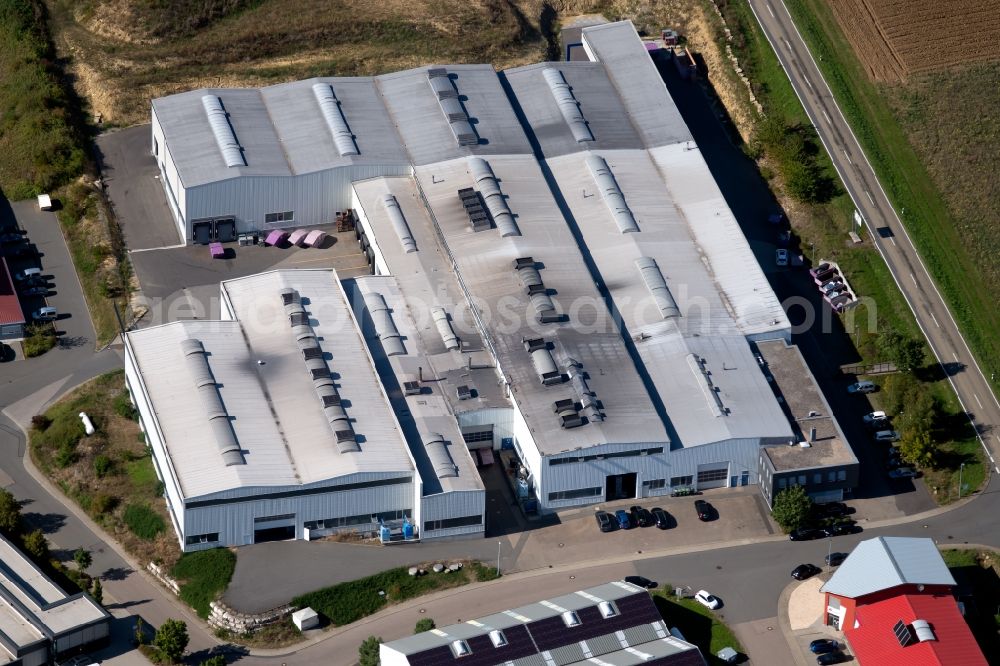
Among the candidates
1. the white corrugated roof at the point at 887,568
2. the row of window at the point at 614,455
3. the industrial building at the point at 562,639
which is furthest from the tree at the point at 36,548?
the white corrugated roof at the point at 887,568

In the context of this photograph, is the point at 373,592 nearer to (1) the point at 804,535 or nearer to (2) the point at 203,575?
(2) the point at 203,575

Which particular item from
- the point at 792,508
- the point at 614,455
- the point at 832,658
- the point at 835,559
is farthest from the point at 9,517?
the point at 835,559

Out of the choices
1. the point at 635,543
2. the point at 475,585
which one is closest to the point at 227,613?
the point at 475,585

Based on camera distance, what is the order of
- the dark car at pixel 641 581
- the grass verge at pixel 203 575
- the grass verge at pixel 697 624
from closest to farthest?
the grass verge at pixel 697 624
the grass verge at pixel 203 575
the dark car at pixel 641 581

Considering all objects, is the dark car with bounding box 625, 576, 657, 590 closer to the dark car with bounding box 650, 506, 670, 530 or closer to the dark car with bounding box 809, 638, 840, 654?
the dark car with bounding box 650, 506, 670, 530

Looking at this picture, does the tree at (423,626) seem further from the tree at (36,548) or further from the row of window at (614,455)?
the tree at (36,548)

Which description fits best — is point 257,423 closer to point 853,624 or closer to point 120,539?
point 120,539
